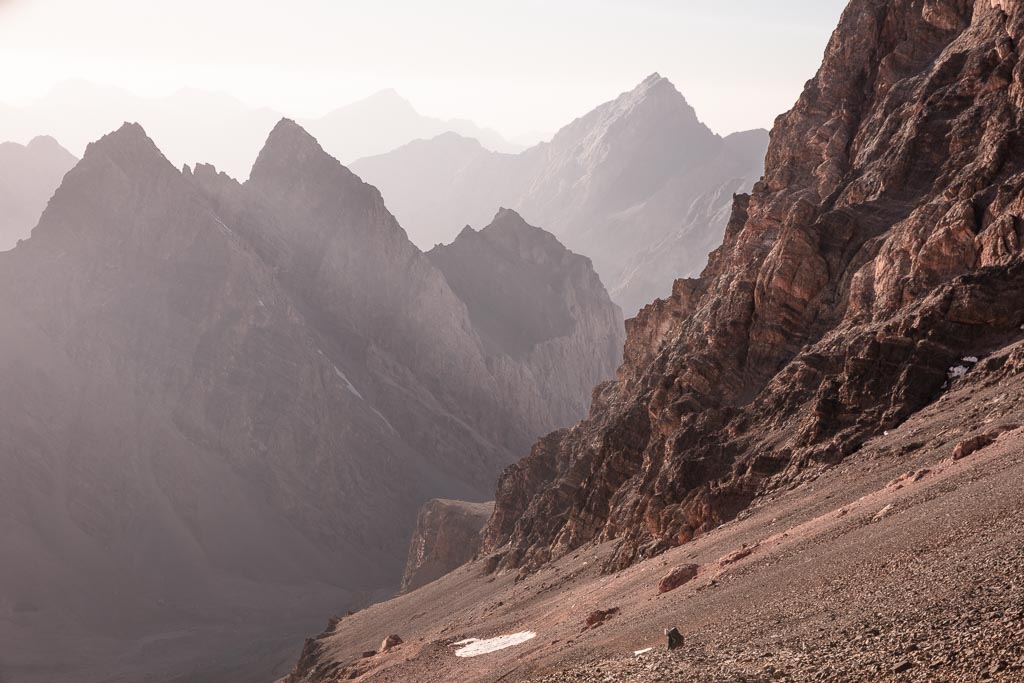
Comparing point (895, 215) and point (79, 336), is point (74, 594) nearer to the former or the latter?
point (79, 336)

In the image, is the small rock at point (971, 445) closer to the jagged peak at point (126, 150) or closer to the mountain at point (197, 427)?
the mountain at point (197, 427)

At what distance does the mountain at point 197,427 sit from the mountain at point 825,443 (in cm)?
5263

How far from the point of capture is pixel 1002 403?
41125 millimetres

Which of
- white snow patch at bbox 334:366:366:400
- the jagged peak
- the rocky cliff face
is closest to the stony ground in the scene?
the rocky cliff face

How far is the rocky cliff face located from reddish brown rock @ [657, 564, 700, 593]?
357 inches

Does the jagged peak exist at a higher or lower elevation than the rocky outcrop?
higher

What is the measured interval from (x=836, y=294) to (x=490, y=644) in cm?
2496

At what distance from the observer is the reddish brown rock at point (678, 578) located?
41.9 meters

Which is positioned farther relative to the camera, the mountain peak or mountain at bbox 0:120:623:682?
the mountain peak

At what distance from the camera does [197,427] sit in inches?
6427

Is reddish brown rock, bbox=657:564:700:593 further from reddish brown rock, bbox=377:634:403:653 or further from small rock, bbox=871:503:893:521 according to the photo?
reddish brown rock, bbox=377:634:403:653

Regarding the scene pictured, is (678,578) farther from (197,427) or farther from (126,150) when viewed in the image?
(126,150)

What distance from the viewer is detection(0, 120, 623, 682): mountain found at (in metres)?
134

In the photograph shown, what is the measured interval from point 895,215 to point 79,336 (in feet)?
431
